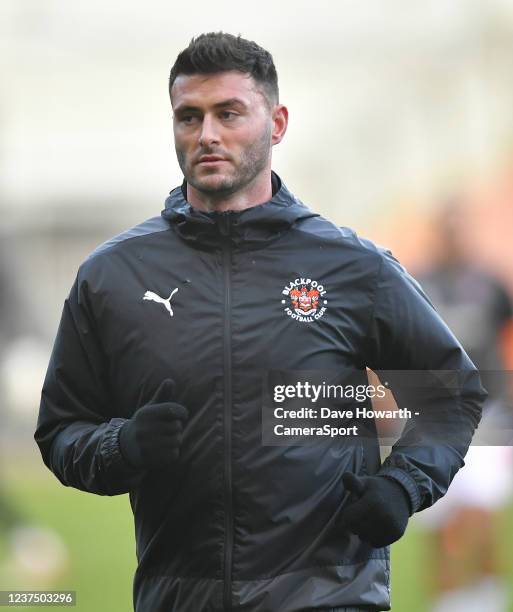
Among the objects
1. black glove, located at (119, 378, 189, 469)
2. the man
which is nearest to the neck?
the man

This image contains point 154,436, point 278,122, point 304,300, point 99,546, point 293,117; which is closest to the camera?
point 154,436

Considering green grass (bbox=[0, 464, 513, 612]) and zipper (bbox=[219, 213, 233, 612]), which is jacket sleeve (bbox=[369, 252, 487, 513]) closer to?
zipper (bbox=[219, 213, 233, 612])

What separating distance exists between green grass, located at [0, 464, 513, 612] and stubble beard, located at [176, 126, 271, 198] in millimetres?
3115

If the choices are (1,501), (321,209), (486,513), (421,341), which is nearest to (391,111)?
(321,209)

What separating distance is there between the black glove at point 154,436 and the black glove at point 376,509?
0.29m

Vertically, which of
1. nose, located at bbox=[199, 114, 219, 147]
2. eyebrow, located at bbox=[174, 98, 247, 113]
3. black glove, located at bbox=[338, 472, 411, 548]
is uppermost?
eyebrow, located at bbox=[174, 98, 247, 113]

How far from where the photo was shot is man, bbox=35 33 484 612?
2463 millimetres

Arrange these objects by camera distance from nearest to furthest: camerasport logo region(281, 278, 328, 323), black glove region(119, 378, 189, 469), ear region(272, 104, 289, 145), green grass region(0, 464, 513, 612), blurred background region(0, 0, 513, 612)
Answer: black glove region(119, 378, 189, 469)
camerasport logo region(281, 278, 328, 323)
ear region(272, 104, 289, 145)
green grass region(0, 464, 513, 612)
blurred background region(0, 0, 513, 612)

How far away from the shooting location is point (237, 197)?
2.64 meters

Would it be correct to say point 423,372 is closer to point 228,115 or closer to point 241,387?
point 241,387

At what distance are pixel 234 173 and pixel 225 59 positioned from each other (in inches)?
8.5

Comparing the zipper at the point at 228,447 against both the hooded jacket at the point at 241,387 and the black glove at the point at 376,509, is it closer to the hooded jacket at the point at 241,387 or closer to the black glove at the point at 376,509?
the hooded jacket at the point at 241,387

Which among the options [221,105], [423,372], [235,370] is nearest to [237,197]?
[221,105]

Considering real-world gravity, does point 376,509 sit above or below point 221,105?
below
